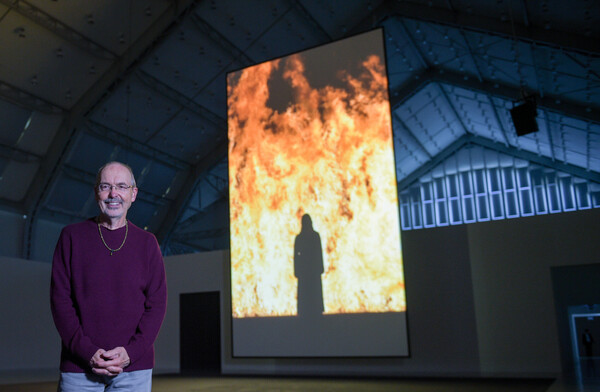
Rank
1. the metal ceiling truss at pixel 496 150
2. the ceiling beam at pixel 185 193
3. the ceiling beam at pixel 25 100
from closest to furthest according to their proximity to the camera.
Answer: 1. the ceiling beam at pixel 25 100
2. the ceiling beam at pixel 185 193
3. the metal ceiling truss at pixel 496 150

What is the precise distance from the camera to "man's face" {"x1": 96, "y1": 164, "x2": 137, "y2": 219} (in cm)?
197

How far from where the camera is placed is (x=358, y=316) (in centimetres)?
940

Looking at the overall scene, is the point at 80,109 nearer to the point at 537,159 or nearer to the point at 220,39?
the point at 220,39

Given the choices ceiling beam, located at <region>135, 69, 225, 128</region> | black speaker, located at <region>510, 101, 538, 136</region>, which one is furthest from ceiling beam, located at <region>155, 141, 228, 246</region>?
black speaker, located at <region>510, 101, 538, 136</region>

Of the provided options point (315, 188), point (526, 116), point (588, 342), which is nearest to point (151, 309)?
point (315, 188)

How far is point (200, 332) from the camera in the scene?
12.4m

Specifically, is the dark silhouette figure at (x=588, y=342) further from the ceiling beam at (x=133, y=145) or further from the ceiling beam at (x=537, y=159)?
the ceiling beam at (x=133, y=145)

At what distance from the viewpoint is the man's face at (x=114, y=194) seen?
1.97m

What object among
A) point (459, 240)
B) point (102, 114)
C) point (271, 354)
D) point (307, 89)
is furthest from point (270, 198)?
point (102, 114)

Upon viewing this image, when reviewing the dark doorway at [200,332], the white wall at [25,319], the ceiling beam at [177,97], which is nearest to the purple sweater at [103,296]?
the dark doorway at [200,332]

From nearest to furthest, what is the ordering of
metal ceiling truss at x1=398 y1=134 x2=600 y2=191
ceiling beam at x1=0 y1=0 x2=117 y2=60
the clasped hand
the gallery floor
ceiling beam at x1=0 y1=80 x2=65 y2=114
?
the clasped hand
the gallery floor
ceiling beam at x1=0 y1=0 x2=117 y2=60
ceiling beam at x1=0 y1=80 x2=65 y2=114
metal ceiling truss at x1=398 y1=134 x2=600 y2=191

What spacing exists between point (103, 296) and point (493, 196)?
858 inches

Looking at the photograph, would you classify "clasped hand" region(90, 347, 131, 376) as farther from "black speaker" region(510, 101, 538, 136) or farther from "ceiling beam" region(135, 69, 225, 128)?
"ceiling beam" region(135, 69, 225, 128)

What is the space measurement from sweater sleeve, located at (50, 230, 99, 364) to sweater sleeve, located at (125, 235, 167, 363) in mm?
140
